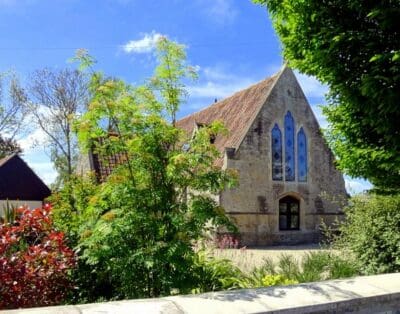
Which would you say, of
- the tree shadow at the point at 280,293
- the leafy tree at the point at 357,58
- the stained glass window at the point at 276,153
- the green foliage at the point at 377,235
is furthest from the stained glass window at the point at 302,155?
the tree shadow at the point at 280,293

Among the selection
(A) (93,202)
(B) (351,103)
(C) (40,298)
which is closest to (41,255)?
(C) (40,298)

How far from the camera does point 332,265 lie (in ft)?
25.6

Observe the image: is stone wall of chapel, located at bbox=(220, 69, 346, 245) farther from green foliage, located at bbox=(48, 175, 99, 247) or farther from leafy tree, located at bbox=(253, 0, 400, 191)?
leafy tree, located at bbox=(253, 0, 400, 191)

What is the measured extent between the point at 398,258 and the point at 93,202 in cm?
526

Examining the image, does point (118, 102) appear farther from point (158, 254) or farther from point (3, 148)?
point (3, 148)

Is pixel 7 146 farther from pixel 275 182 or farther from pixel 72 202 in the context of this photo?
pixel 72 202

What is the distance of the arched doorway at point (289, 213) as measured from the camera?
942 inches

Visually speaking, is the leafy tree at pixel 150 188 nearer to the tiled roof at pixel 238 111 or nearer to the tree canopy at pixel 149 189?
the tree canopy at pixel 149 189

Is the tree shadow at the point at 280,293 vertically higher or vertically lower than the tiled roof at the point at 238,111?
lower

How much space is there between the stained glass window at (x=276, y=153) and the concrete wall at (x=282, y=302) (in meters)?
20.0

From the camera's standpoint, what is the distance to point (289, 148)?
24.3 metres

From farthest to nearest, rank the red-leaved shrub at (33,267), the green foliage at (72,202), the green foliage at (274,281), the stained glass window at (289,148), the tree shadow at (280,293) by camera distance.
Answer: the stained glass window at (289,148), the green foliage at (72,202), the green foliage at (274,281), the red-leaved shrub at (33,267), the tree shadow at (280,293)

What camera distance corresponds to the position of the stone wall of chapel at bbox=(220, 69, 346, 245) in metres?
22.2

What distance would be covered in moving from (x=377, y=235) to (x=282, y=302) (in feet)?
17.8
